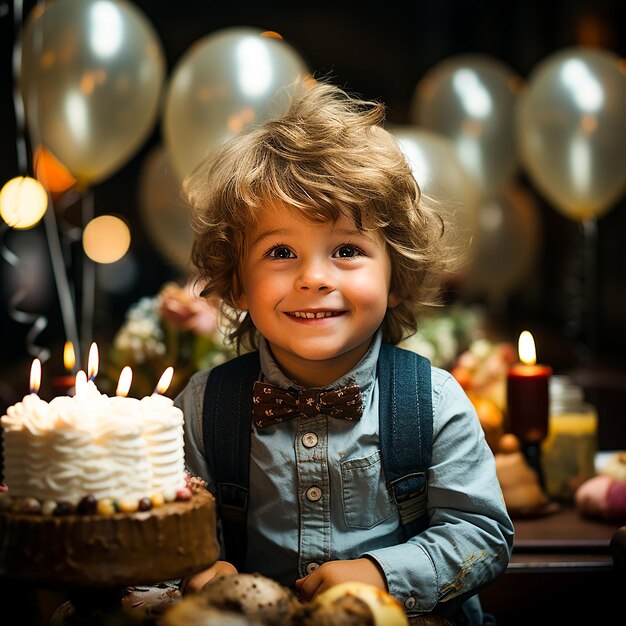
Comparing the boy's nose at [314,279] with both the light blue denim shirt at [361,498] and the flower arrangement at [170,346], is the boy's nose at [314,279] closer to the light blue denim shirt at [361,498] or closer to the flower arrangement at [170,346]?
the light blue denim shirt at [361,498]

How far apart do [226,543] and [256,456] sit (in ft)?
0.56

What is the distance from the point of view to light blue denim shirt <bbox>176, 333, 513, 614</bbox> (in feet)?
5.28

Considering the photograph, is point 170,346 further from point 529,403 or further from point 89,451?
point 89,451

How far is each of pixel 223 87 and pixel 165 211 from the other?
176 centimetres

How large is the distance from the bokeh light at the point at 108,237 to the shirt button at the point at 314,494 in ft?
31.9

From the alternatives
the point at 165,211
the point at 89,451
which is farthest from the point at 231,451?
the point at 165,211

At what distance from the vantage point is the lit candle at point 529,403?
235 cm

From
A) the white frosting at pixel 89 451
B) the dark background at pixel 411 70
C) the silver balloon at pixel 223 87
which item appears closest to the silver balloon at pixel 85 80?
the silver balloon at pixel 223 87

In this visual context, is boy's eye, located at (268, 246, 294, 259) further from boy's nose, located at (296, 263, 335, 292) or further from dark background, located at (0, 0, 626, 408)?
dark background, located at (0, 0, 626, 408)

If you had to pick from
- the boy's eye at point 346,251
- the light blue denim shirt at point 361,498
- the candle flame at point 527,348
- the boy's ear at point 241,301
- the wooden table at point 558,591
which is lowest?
the wooden table at point 558,591

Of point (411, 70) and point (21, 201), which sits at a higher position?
point (411, 70)

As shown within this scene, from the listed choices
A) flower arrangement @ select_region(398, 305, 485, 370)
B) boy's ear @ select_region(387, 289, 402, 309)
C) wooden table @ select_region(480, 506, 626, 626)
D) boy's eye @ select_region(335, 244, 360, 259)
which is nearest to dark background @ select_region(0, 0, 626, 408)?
flower arrangement @ select_region(398, 305, 485, 370)

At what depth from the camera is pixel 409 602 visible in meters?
1.55

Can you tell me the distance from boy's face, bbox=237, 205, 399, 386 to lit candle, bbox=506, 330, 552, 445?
782mm
